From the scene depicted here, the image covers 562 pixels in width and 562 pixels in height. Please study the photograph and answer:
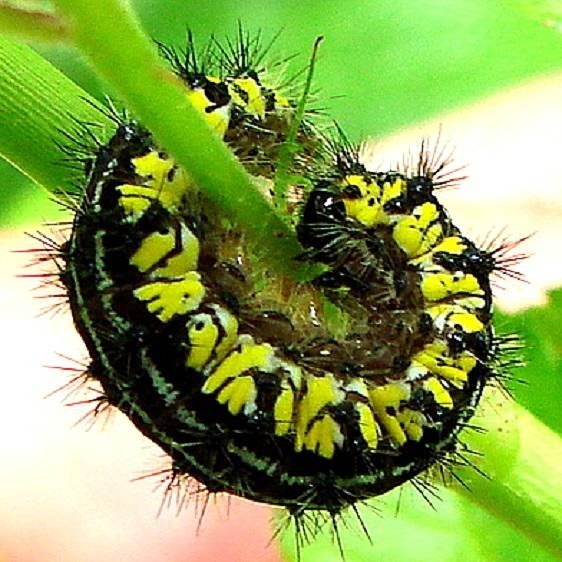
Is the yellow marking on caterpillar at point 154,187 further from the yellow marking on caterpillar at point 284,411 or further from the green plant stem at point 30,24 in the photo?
the green plant stem at point 30,24

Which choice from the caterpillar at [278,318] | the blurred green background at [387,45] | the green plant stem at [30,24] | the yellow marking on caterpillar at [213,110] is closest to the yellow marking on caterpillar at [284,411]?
the caterpillar at [278,318]

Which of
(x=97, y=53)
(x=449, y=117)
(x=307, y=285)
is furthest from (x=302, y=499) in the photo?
(x=449, y=117)

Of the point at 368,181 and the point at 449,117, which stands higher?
the point at 449,117

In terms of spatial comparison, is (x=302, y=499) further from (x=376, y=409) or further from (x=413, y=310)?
(x=413, y=310)

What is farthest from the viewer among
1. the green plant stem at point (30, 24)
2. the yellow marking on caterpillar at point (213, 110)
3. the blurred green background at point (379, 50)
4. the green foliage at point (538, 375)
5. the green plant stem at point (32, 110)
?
the blurred green background at point (379, 50)

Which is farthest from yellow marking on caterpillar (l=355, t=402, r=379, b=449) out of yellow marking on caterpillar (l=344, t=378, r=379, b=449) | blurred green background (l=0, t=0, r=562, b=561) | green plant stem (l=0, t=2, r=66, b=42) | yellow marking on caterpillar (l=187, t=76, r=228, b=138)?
blurred green background (l=0, t=0, r=562, b=561)

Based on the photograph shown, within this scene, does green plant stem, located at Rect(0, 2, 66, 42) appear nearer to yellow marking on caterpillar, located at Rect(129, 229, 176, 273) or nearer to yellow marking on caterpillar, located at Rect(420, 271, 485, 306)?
yellow marking on caterpillar, located at Rect(129, 229, 176, 273)

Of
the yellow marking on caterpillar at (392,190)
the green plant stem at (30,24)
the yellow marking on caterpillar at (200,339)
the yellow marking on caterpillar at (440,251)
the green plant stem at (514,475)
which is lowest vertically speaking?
the green plant stem at (514,475)
